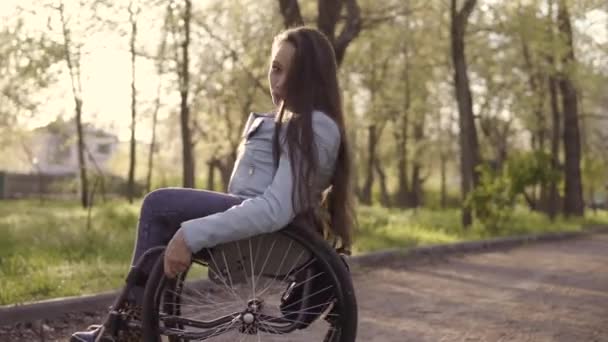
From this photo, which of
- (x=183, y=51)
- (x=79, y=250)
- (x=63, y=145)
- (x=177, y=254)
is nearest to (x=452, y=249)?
(x=79, y=250)

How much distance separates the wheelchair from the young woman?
0.38 feet

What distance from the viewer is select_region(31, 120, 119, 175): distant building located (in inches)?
1195

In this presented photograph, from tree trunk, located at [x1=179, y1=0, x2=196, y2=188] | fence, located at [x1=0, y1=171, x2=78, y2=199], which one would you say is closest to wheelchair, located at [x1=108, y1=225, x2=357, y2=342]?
tree trunk, located at [x1=179, y1=0, x2=196, y2=188]

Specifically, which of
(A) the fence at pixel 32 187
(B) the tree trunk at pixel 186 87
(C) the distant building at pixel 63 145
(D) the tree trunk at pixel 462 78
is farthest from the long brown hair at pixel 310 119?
(A) the fence at pixel 32 187

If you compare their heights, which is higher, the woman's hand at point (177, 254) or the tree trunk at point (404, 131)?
the tree trunk at point (404, 131)

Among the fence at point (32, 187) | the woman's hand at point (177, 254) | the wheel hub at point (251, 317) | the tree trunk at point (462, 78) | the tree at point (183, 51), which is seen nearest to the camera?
the woman's hand at point (177, 254)

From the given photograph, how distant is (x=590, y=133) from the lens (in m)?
45.3

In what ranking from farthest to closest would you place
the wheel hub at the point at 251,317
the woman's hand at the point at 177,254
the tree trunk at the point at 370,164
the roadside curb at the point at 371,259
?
the tree trunk at the point at 370,164
the roadside curb at the point at 371,259
the wheel hub at the point at 251,317
the woman's hand at the point at 177,254

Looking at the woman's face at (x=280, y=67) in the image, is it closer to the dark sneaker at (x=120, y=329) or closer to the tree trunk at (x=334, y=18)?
the dark sneaker at (x=120, y=329)

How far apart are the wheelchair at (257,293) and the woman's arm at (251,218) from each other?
127 mm

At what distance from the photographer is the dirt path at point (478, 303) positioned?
559 cm

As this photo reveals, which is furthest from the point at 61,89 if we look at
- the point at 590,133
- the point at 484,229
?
the point at 590,133

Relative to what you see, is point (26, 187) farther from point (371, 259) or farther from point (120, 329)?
point (120, 329)

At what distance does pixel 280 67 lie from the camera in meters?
3.72
